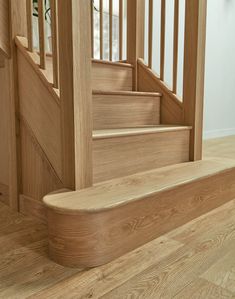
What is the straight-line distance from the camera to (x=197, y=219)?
1281mm

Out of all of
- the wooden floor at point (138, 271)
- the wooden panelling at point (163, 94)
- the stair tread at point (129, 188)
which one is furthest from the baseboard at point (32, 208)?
the wooden panelling at point (163, 94)

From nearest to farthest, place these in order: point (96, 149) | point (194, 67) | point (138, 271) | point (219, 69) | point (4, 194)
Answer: point (138, 271), point (96, 149), point (4, 194), point (194, 67), point (219, 69)

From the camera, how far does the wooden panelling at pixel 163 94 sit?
1738 millimetres

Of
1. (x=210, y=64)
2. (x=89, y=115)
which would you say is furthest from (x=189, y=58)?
(x=210, y=64)

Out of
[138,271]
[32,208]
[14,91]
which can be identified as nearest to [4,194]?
[32,208]

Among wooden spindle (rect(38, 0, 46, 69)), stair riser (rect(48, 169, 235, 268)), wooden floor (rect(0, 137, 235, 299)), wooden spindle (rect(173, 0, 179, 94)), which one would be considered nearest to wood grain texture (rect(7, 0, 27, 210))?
wooden spindle (rect(38, 0, 46, 69))

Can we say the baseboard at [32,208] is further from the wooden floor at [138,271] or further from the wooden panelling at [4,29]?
the wooden panelling at [4,29]

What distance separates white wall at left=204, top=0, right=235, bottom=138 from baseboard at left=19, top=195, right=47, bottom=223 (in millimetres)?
2758

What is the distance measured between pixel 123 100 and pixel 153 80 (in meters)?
0.42

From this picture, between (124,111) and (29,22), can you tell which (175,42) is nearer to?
(124,111)

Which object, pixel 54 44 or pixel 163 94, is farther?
pixel 163 94

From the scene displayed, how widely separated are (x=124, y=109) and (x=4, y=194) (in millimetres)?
712

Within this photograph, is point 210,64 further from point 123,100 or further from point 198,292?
point 198,292

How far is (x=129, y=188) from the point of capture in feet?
3.53
